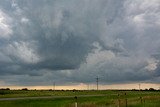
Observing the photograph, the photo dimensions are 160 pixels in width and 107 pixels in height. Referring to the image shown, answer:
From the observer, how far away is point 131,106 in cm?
3572

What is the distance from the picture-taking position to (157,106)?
35500mm

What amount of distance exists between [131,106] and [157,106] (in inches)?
97.1

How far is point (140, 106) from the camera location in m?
35.5

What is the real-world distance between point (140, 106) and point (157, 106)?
1632 mm

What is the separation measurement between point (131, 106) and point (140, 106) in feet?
2.83
